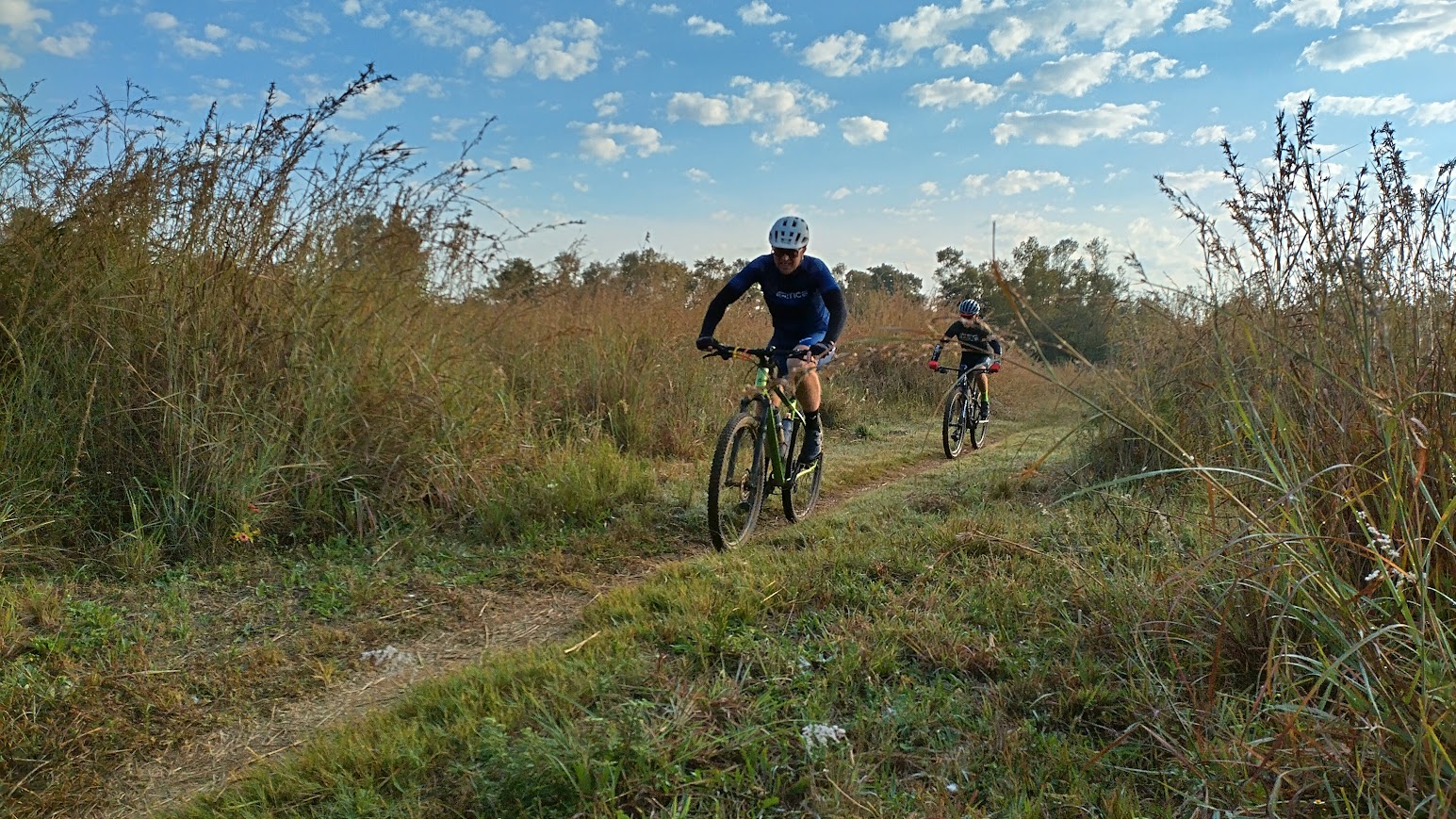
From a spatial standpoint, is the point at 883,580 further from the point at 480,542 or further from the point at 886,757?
the point at 480,542

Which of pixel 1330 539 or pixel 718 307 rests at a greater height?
pixel 718 307

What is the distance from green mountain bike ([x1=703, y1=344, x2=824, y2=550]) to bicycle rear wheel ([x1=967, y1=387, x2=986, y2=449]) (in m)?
4.24

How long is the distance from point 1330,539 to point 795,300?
392 centimetres

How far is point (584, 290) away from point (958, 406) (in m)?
4.45

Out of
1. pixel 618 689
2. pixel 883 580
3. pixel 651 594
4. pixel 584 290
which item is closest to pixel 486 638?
pixel 651 594

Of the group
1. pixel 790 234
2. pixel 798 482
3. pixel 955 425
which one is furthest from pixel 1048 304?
pixel 955 425

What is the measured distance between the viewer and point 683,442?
7441mm

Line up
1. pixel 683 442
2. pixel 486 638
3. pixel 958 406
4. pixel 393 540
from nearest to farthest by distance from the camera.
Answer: pixel 486 638 → pixel 393 540 → pixel 683 442 → pixel 958 406

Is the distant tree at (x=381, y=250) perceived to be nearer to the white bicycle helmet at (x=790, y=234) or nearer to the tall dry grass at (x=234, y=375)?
the tall dry grass at (x=234, y=375)

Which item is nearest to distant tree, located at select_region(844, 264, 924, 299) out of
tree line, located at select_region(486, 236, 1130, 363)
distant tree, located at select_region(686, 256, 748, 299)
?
tree line, located at select_region(486, 236, 1130, 363)

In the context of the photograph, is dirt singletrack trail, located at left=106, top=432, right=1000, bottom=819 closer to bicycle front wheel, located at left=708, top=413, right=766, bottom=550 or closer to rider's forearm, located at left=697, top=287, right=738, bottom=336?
bicycle front wheel, located at left=708, top=413, right=766, bottom=550

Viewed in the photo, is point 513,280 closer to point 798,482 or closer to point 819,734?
point 798,482

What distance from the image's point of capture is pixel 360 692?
310 cm

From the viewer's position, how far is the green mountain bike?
15.8ft
